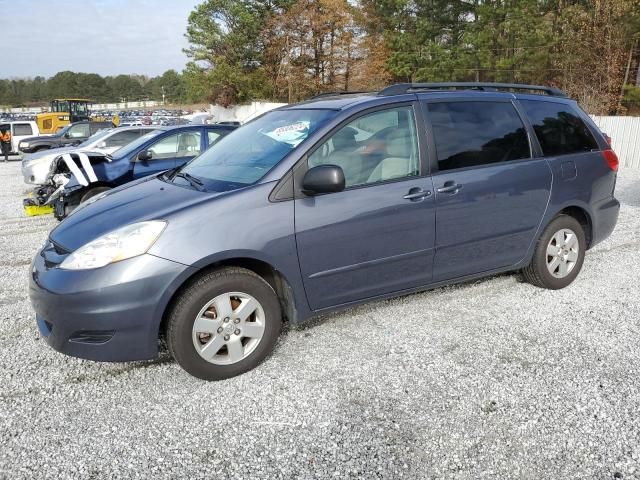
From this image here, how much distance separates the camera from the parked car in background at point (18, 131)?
2075 centimetres

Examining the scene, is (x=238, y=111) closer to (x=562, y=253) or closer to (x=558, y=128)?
(x=558, y=128)

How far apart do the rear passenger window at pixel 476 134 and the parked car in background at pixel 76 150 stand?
25.7 ft

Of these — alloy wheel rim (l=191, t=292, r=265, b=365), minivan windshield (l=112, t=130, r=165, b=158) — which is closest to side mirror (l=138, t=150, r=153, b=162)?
minivan windshield (l=112, t=130, r=165, b=158)

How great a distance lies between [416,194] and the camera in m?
3.50

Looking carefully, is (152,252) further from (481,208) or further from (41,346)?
(481,208)

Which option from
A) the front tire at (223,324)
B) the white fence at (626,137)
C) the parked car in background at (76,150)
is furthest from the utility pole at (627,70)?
the front tire at (223,324)

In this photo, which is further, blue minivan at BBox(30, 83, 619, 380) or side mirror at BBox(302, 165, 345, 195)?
side mirror at BBox(302, 165, 345, 195)

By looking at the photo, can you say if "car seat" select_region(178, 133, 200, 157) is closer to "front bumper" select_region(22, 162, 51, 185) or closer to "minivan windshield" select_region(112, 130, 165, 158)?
"minivan windshield" select_region(112, 130, 165, 158)

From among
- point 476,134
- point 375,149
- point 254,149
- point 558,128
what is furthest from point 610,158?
point 254,149

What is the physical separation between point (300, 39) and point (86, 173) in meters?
38.8

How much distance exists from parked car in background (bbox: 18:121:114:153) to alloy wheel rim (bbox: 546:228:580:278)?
17.6m

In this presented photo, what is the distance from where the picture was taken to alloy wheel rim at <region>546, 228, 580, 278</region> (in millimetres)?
4387

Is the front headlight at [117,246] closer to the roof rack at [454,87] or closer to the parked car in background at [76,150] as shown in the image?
the roof rack at [454,87]

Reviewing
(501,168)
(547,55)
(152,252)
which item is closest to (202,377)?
(152,252)
